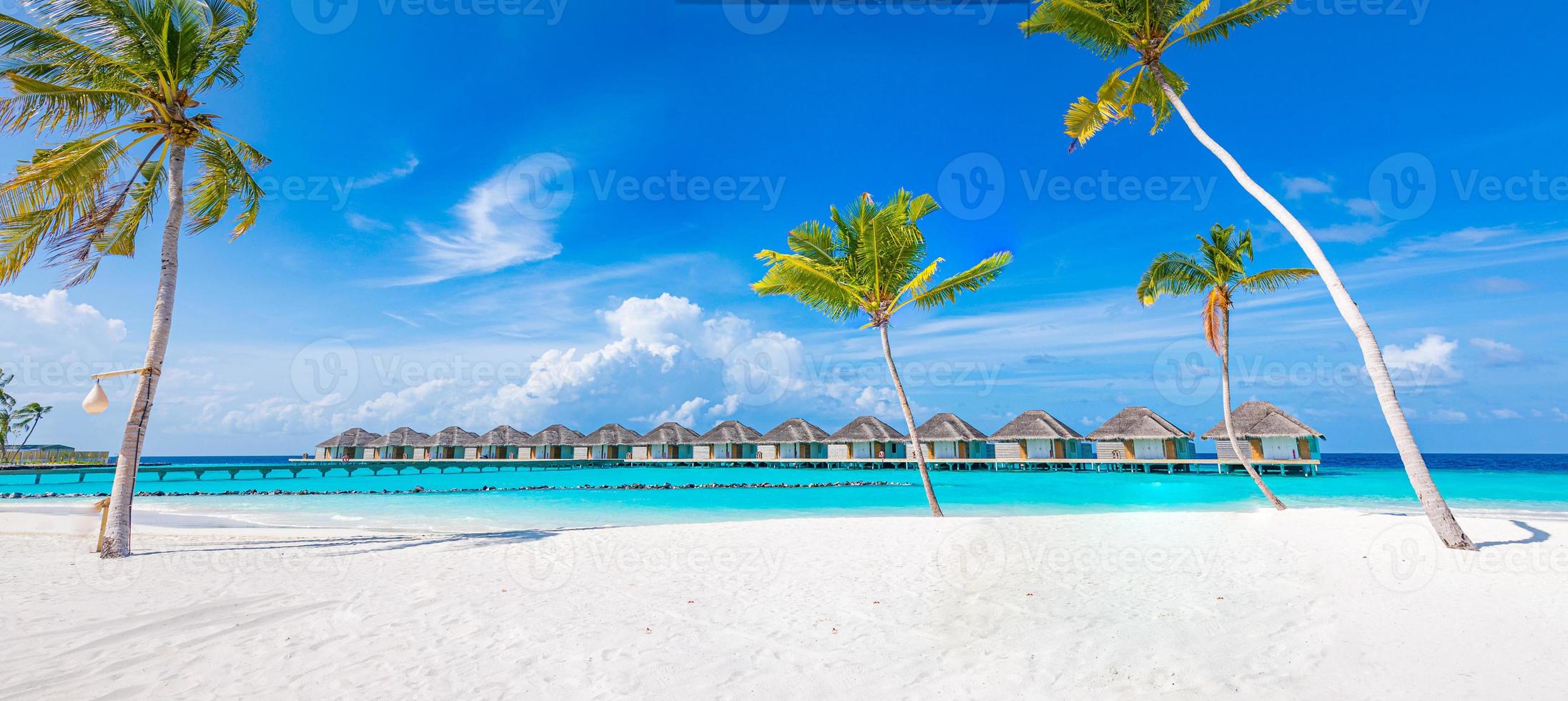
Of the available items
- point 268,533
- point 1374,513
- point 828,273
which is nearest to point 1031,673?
point 1374,513

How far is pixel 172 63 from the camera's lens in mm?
8219

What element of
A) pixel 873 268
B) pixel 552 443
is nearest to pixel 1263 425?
pixel 873 268

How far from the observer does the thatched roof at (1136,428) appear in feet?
117

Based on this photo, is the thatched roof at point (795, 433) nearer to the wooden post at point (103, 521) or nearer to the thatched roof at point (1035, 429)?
the thatched roof at point (1035, 429)

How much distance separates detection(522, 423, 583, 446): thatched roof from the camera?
48625 mm

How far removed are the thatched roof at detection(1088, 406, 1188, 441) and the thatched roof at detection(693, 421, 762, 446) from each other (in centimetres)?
2096

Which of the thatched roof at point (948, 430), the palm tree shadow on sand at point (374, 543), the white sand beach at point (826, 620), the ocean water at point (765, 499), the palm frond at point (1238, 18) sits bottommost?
the ocean water at point (765, 499)

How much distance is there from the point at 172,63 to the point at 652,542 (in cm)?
831

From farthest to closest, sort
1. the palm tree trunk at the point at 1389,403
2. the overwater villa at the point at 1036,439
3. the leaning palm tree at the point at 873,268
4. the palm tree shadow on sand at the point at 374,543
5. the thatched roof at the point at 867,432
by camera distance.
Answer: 1. the thatched roof at the point at 867,432
2. the overwater villa at the point at 1036,439
3. the leaning palm tree at the point at 873,268
4. the palm tree shadow on sand at the point at 374,543
5. the palm tree trunk at the point at 1389,403

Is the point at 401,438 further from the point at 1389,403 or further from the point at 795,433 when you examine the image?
the point at 1389,403

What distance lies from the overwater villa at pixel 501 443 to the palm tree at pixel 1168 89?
45747 millimetres

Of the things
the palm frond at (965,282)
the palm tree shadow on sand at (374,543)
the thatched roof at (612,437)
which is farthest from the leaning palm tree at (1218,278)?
the thatched roof at (612,437)

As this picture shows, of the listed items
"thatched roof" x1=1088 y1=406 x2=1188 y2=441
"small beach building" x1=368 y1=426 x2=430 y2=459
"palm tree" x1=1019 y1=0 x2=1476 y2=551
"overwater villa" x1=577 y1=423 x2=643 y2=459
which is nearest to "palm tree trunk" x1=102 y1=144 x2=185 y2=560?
"palm tree" x1=1019 y1=0 x2=1476 y2=551

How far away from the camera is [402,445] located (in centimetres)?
4822
